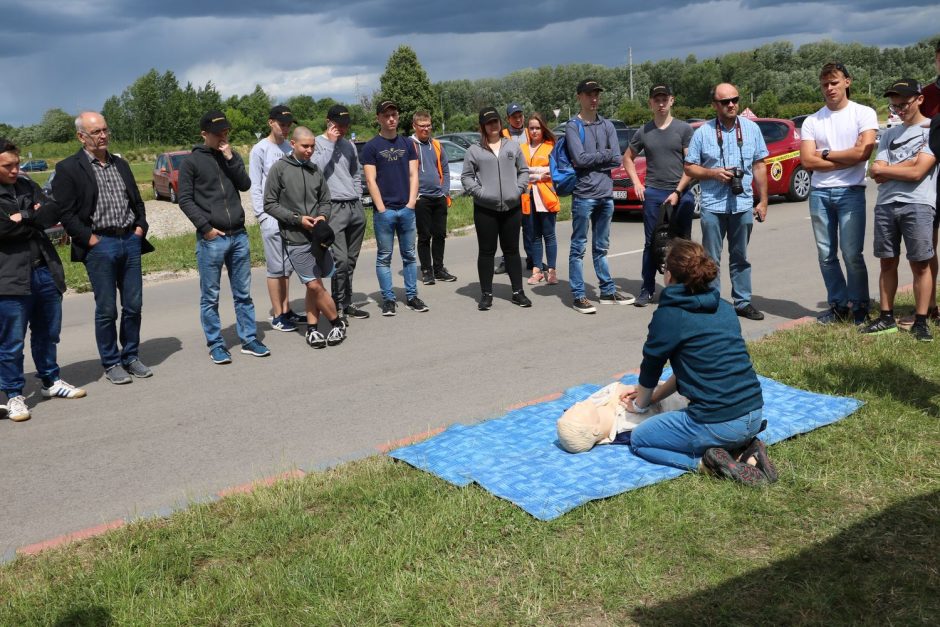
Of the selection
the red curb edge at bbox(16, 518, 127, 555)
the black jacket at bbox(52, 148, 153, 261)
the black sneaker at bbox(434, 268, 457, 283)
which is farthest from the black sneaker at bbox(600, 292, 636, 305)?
the red curb edge at bbox(16, 518, 127, 555)

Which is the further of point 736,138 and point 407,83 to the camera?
point 407,83

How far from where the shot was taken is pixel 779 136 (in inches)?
685

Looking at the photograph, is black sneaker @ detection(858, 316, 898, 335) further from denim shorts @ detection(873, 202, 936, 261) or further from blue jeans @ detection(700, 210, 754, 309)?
blue jeans @ detection(700, 210, 754, 309)

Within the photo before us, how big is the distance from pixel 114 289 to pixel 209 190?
117 centimetres

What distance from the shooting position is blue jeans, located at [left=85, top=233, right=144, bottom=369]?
712cm

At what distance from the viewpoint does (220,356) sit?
7.82m

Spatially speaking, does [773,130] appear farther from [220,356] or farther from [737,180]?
[220,356]

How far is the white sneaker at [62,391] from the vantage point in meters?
6.99

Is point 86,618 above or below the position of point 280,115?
below

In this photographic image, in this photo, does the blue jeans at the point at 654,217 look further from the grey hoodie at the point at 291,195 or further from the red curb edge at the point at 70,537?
the red curb edge at the point at 70,537

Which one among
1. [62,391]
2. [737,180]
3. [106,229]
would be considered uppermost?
[106,229]

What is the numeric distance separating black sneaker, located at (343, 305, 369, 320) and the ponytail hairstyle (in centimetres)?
520

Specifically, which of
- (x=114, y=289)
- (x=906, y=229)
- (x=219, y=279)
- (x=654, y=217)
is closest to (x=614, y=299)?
(x=654, y=217)

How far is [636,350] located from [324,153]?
3.84 m
